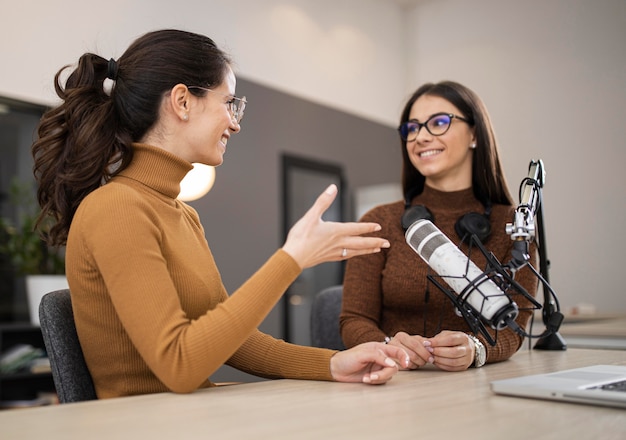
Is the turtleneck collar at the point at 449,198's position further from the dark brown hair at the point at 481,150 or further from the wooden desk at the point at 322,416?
the wooden desk at the point at 322,416

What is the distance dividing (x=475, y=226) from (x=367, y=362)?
0.78 metres

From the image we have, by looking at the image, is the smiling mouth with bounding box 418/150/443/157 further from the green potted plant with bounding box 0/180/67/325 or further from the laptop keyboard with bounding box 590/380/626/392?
the green potted plant with bounding box 0/180/67/325

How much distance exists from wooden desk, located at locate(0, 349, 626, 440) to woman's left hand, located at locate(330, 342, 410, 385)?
0.16 ft

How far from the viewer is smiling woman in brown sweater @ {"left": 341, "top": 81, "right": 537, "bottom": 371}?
184 centimetres

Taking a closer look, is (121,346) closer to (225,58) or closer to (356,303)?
(225,58)

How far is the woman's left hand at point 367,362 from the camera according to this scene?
3.85 feet

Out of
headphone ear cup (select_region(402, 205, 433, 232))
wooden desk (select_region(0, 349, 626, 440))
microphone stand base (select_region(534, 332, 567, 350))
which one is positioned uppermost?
headphone ear cup (select_region(402, 205, 433, 232))

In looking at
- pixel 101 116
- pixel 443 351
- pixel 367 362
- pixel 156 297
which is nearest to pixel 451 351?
pixel 443 351

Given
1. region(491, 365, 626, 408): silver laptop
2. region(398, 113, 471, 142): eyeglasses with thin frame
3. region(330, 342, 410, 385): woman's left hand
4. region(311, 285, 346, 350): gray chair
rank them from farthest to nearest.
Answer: region(311, 285, 346, 350): gray chair
region(398, 113, 471, 142): eyeglasses with thin frame
region(330, 342, 410, 385): woman's left hand
region(491, 365, 626, 408): silver laptop

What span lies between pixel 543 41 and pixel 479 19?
665mm

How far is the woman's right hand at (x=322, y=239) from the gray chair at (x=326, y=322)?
0.98 m

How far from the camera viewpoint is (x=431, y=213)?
1993 mm

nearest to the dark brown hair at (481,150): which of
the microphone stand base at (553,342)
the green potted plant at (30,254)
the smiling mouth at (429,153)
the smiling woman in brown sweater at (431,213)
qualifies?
the smiling woman in brown sweater at (431,213)

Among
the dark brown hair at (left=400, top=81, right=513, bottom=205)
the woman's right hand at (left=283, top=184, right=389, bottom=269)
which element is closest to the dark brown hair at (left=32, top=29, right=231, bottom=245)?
the woman's right hand at (left=283, top=184, right=389, bottom=269)
